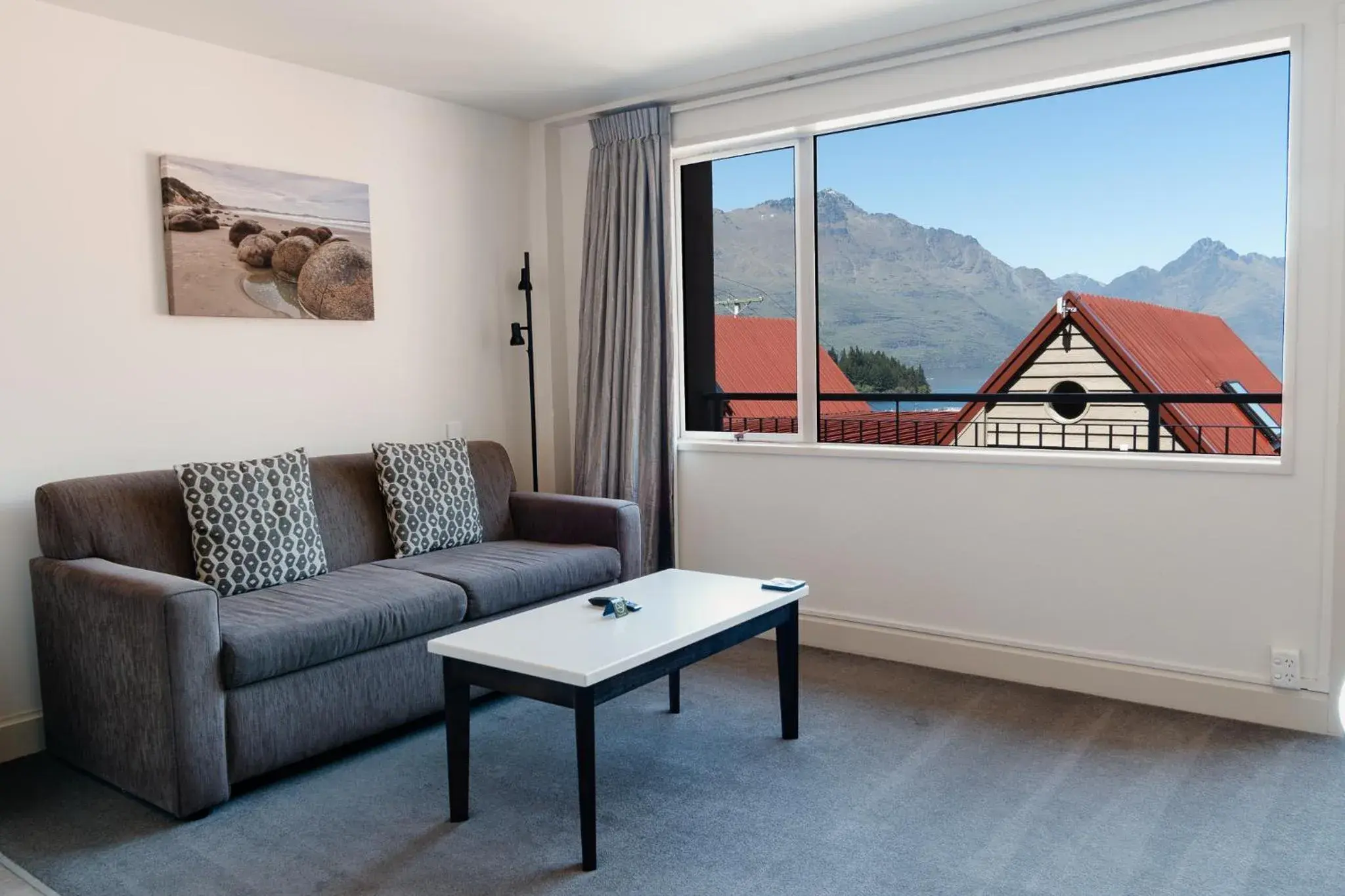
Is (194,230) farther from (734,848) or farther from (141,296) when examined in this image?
(734,848)

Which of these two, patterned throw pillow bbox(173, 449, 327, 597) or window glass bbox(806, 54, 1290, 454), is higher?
window glass bbox(806, 54, 1290, 454)

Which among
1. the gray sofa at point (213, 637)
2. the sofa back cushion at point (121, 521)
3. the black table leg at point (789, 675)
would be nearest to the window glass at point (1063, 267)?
the black table leg at point (789, 675)

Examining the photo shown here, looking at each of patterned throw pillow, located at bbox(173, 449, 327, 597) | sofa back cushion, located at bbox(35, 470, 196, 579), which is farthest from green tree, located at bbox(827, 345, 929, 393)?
sofa back cushion, located at bbox(35, 470, 196, 579)

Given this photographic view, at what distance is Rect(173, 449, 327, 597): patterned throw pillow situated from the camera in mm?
3227

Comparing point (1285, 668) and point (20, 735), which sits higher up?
point (1285, 668)

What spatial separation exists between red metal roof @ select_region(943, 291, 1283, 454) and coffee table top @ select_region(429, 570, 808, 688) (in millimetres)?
1584

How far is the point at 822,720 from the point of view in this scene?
3338mm

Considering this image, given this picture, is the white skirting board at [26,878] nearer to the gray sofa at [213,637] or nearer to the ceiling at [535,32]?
the gray sofa at [213,637]

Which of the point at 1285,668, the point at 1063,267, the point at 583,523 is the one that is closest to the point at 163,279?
the point at 583,523

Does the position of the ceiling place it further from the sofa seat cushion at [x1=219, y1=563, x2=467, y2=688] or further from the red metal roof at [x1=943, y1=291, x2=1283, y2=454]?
the sofa seat cushion at [x1=219, y1=563, x2=467, y2=688]

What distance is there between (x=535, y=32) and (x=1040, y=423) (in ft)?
8.02

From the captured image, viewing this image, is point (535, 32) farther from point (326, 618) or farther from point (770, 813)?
point (770, 813)

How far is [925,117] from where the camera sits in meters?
3.95

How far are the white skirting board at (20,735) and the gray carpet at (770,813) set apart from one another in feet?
0.17
